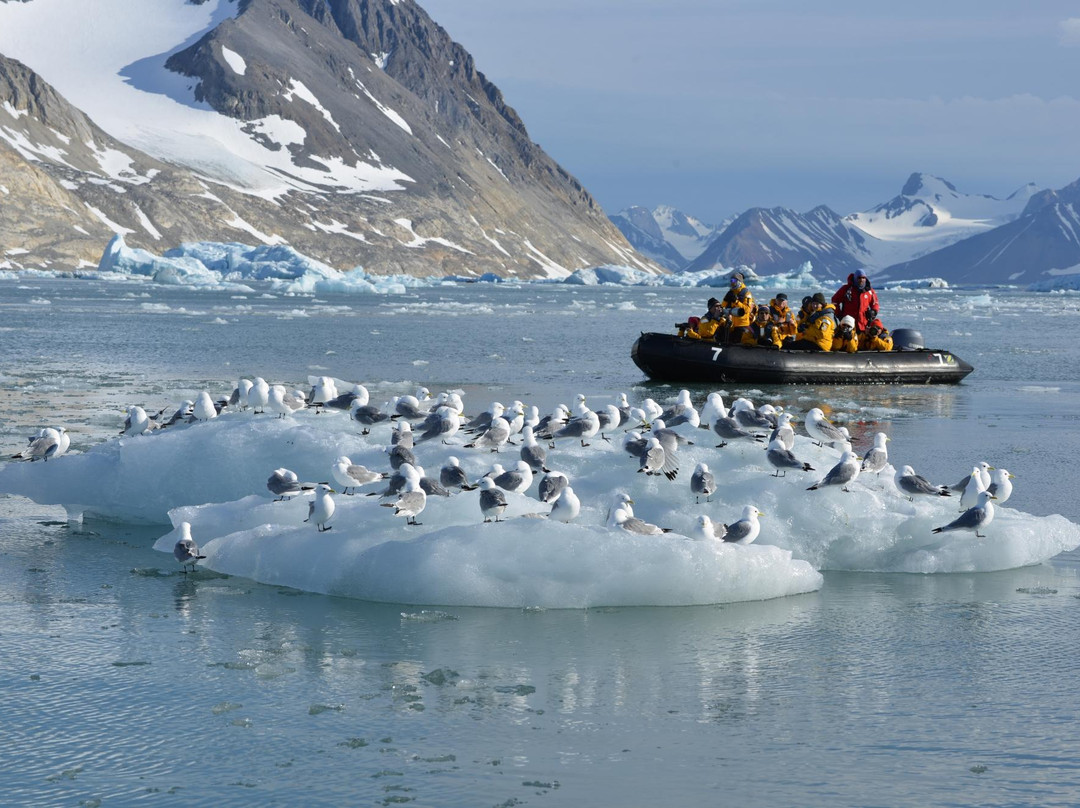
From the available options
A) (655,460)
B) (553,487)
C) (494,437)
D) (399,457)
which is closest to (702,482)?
(655,460)

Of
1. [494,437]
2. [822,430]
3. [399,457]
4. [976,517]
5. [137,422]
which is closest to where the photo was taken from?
[976,517]

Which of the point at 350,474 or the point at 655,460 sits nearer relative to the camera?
the point at 350,474

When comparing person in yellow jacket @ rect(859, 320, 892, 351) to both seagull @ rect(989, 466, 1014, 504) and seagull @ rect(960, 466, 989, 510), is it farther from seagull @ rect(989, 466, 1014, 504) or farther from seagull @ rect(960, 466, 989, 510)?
seagull @ rect(960, 466, 989, 510)

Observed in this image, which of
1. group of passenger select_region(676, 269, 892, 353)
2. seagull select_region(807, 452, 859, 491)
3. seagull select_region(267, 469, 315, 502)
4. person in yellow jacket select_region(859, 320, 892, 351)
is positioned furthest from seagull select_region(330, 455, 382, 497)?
person in yellow jacket select_region(859, 320, 892, 351)

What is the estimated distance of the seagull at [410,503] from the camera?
32.2ft

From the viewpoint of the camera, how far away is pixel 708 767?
6242 mm

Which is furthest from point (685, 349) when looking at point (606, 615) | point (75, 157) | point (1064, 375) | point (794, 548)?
point (75, 157)

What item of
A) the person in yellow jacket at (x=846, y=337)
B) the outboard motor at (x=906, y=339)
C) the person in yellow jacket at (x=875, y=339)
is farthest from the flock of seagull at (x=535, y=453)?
the outboard motor at (x=906, y=339)

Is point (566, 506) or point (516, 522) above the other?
point (566, 506)

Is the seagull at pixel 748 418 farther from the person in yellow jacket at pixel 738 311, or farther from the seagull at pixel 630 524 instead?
the person in yellow jacket at pixel 738 311

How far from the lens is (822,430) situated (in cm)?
1383

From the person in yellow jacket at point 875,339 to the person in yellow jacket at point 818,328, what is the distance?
1.19m

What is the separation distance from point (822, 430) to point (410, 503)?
5770 mm

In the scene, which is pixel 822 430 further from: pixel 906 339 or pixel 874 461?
pixel 906 339
